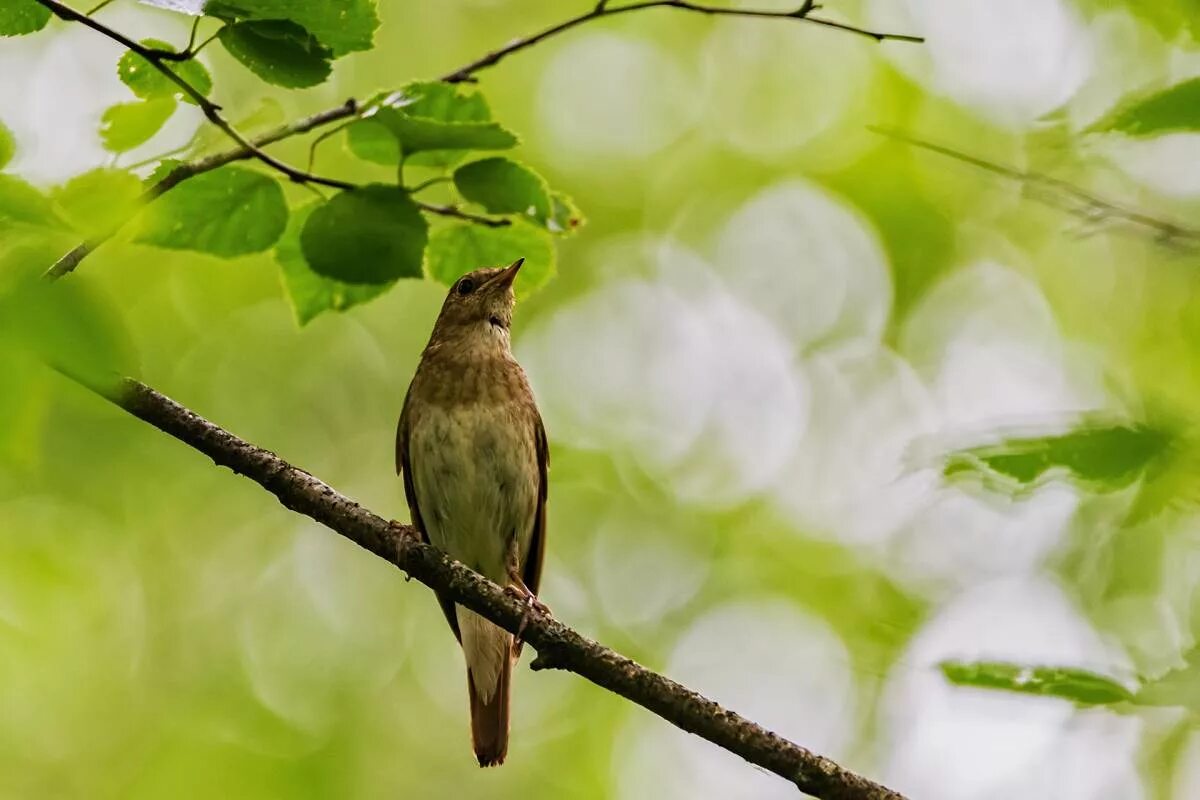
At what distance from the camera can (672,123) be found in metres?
15.4

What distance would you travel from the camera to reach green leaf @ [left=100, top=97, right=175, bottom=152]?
283 centimetres

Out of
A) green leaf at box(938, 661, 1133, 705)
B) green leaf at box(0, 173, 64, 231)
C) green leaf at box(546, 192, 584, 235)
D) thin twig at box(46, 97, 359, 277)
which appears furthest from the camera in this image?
green leaf at box(546, 192, 584, 235)

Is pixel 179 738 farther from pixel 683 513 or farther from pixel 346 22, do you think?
pixel 346 22

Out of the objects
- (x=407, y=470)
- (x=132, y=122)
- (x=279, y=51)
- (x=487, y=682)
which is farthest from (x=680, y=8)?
(x=487, y=682)

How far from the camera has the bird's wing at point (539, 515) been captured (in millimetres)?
6848

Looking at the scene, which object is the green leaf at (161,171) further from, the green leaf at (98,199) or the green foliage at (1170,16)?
the green foliage at (1170,16)

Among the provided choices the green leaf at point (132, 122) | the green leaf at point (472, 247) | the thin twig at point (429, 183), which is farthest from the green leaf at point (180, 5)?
the green leaf at point (472, 247)

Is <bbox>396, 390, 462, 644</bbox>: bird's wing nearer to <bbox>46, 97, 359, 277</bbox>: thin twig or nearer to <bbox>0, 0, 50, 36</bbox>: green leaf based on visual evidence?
<bbox>46, 97, 359, 277</bbox>: thin twig

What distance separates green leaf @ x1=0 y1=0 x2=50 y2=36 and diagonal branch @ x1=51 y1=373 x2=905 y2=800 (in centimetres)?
86

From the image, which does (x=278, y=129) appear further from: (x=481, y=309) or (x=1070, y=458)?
(x=481, y=309)

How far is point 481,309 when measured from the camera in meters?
7.11

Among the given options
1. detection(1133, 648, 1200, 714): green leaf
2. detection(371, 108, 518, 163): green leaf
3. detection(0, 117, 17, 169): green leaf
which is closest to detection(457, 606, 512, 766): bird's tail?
detection(371, 108, 518, 163): green leaf

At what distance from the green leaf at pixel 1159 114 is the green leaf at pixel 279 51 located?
1564 mm

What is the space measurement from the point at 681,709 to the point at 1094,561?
1694 mm
